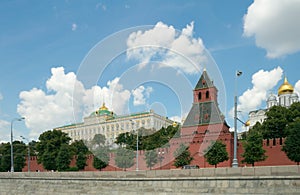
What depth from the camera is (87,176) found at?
2305 cm

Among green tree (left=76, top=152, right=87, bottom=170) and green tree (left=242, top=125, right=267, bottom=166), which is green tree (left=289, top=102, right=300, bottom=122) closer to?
green tree (left=242, top=125, right=267, bottom=166)

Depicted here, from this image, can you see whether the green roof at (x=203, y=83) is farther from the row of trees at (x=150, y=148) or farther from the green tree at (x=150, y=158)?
the green tree at (x=150, y=158)

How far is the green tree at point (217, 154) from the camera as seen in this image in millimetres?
36156

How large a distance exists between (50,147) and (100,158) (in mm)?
11858

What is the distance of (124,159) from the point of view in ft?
134

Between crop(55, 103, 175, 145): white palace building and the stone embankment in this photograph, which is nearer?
the stone embankment

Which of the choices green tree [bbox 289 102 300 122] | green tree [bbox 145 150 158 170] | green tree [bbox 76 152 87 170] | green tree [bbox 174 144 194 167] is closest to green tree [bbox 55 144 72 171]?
green tree [bbox 76 152 87 170]

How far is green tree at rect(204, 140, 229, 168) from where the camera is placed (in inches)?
1423

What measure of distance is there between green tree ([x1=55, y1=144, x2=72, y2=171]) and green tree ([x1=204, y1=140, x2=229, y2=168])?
1870 cm

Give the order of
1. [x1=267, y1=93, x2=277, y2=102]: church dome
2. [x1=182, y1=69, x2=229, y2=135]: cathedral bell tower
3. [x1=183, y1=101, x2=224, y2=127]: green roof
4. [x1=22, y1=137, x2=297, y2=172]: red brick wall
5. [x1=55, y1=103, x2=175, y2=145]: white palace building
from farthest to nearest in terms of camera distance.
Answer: [x1=267, y1=93, x2=277, y2=102]: church dome < [x1=183, y1=101, x2=224, y2=127]: green roof < [x1=182, y1=69, x2=229, y2=135]: cathedral bell tower < [x1=22, y1=137, x2=297, y2=172]: red brick wall < [x1=55, y1=103, x2=175, y2=145]: white palace building

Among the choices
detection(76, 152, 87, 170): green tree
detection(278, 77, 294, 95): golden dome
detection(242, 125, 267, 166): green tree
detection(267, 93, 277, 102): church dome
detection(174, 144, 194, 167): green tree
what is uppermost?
detection(278, 77, 294, 95): golden dome

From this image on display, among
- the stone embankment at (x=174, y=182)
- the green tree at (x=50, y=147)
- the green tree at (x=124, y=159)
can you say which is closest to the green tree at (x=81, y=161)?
the green tree at (x=50, y=147)

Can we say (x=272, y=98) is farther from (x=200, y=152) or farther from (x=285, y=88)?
(x=200, y=152)

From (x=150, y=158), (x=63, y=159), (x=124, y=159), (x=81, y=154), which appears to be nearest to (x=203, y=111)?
(x=150, y=158)
